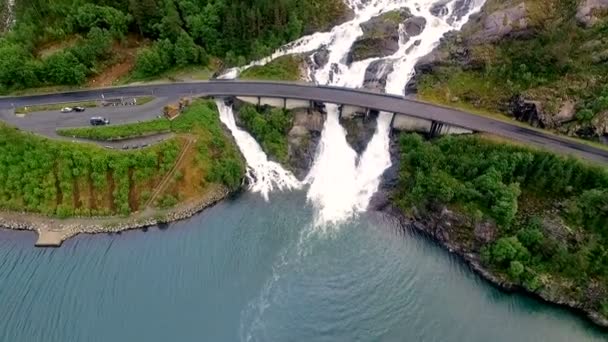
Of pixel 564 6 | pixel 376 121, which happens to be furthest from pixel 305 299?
pixel 564 6

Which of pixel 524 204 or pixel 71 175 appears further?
pixel 71 175

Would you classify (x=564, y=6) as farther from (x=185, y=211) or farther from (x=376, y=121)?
(x=185, y=211)

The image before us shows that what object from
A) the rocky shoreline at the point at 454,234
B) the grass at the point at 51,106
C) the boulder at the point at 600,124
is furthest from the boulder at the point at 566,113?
the grass at the point at 51,106

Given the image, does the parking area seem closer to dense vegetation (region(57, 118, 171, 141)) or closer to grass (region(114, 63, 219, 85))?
dense vegetation (region(57, 118, 171, 141))

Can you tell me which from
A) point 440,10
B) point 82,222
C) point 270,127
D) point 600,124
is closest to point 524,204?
point 600,124

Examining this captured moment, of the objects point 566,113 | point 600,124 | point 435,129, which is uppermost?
point 566,113

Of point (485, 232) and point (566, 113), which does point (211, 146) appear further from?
point (566, 113)
